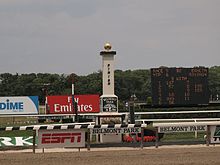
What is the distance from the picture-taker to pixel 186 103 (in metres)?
32.3

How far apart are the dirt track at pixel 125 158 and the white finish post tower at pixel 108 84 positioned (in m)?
4.17

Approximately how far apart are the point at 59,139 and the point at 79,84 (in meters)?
92.6

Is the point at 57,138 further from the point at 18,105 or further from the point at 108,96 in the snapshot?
the point at 18,105

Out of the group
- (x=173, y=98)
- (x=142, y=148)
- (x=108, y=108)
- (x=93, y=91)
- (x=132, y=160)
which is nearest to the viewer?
(x=132, y=160)

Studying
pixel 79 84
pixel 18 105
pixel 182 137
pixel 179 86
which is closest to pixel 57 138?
pixel 182 137

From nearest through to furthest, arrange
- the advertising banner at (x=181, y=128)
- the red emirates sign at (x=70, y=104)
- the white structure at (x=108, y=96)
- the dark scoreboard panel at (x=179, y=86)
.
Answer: the advertising banner at (x=181, y=128)
the white structure at (x=108, y=96)
the dark scoreboard panel at (x=179, y=86)
the red emirates sign at (x=70, y=104)

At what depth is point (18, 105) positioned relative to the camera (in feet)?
114

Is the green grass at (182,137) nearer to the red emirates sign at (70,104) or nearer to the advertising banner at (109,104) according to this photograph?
the advertising banner at (109,104)

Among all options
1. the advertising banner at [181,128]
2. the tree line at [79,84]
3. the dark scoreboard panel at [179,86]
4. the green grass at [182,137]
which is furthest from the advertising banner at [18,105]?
the tree line at [79,84]

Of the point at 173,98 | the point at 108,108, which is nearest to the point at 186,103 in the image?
the point at 173,98

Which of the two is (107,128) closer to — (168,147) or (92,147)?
(92,147)

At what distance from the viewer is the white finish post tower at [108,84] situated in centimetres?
1761

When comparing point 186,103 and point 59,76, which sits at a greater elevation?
point 59,76

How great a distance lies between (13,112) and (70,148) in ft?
67.0
